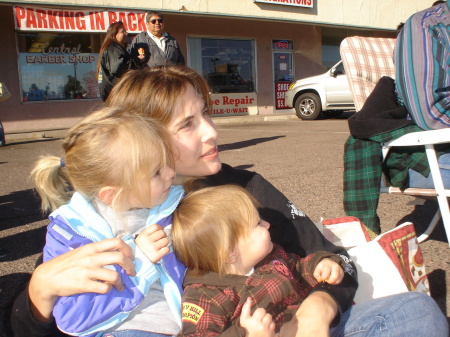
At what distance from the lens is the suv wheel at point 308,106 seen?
13.4 m

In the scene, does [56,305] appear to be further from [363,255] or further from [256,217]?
[363,255]

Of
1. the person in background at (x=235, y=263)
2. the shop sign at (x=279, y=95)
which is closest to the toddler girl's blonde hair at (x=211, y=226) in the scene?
the person in background at (x=235, y=263)

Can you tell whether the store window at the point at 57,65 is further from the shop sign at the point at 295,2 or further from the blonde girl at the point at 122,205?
the blonde girl at the point at 122,205

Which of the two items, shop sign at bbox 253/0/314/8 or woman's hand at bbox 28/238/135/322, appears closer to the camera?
woman's hand at bbox 28/238/135/322

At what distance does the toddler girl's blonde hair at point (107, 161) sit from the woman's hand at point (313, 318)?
22.1 inches

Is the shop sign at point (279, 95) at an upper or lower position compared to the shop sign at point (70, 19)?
lower

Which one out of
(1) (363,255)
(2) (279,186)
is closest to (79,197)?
(1) (363,255)

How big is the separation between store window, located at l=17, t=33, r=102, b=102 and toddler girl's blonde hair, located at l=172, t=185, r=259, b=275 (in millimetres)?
11802

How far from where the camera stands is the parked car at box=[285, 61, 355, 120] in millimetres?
12758

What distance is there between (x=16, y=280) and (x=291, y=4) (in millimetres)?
13751

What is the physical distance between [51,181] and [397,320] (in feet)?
3.61

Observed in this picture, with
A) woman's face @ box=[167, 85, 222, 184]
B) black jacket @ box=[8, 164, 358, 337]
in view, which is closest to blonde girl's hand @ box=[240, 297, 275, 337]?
black jacket @ box=[8, 164, 358, 337]

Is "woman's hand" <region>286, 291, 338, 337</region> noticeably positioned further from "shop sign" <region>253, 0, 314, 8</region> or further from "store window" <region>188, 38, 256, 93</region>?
"shop sign" <region>253, 0, 314, 8</region>

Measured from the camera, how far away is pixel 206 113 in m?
1.79
